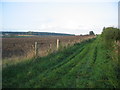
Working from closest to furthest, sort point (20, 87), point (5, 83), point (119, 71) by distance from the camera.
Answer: point (20, 87)
point (5, 83)
point (119, 71)

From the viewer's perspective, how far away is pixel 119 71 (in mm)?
8273

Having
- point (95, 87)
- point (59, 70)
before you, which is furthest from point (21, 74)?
point (95, 87)

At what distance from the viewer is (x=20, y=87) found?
6332 mm

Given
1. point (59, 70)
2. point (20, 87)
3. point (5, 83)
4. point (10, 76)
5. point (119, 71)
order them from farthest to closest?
1. point (59, 70)
2. point (119, 71)
3. point (10, 76)
4. point (5, 83)
5. point (20, 87)

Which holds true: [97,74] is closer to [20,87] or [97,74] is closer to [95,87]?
[95,87]

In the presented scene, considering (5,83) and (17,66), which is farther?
(17,66)

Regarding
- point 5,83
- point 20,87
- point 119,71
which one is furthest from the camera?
point 119,71

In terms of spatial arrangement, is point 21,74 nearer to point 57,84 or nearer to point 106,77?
point 57,84

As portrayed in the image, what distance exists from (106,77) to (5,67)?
4.85 m

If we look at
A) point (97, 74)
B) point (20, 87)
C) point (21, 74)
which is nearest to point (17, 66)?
point (21, 74)

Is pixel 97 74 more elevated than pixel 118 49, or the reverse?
pixel 118 49

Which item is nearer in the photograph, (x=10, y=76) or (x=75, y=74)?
(x=10, y=76)

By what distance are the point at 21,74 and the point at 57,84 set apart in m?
2.03

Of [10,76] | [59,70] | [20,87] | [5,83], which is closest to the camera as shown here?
[20,87]
